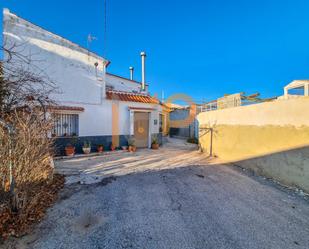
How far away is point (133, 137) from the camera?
33.6ft

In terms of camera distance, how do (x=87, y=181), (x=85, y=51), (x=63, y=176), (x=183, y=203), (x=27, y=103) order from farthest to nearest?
1. (x=85, y=51)
2. (x=63, y=176)
3. (x=87, y=181)
4. (x=27, y=103)
5. (x=183, y=203)

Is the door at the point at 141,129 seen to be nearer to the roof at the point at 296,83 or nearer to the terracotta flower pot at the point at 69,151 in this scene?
the terracotta flower pot at the point at 69,151

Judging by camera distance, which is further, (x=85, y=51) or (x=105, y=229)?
(x=85, y=51)

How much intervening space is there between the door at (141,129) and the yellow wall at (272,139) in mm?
5143

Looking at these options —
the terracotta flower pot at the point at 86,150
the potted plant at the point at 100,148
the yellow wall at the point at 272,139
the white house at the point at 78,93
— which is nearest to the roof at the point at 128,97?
the white house at the point at 78,93

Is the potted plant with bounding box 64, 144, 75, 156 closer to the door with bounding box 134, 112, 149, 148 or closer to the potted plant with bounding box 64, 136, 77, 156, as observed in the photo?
the potted plant with bounding box 64, 136, 77, 156

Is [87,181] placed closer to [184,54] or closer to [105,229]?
[105,229]

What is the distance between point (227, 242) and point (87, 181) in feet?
13.6

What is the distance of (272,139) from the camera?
17.7 feet

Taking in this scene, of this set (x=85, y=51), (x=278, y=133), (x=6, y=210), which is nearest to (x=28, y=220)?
(x=6, y=210)

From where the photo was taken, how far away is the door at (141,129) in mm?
10773

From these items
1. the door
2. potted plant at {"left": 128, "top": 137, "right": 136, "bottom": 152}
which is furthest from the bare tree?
the door

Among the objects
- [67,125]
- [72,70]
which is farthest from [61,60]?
[67,125]

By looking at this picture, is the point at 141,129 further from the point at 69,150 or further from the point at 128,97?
the point at 69,150
